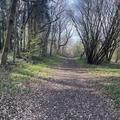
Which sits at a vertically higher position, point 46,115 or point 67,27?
point 67,27

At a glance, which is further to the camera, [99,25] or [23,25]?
[99,25]

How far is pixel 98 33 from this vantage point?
4150cm

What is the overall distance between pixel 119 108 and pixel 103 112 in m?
0.97

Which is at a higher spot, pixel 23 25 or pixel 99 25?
pixel 99 25

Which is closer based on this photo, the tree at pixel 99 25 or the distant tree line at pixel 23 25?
the distant tree line at pixel 23 25

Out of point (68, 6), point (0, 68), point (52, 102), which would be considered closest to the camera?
point (52, 102)

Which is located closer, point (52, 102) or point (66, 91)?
point (52, 102)

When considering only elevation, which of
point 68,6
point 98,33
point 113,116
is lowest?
point 113,116

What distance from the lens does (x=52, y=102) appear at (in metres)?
12.1

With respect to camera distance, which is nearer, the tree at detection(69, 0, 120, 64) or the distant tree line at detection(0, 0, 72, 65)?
the distant tree line at detection(0, 0, 72, 65)

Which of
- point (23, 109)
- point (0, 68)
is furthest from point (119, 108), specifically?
point (0, 68)

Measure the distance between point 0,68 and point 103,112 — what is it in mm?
11836

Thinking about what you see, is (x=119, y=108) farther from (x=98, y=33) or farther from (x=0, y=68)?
(x=98, y=33)

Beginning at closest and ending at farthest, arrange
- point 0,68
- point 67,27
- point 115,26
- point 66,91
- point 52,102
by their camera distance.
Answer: point 52,102 → point 66,91 → point 0,68 → point 115,26 → point 67,27
